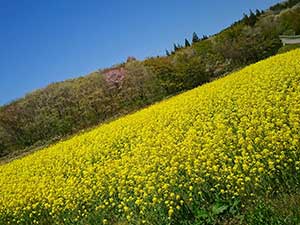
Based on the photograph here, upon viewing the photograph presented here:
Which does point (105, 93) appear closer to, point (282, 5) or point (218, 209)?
point (218, 209)

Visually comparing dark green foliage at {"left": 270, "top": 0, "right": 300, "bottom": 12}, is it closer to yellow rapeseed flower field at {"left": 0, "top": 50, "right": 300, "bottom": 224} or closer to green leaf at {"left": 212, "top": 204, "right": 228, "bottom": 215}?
yellow rapeseed flower field at {"left": 0, "top": 50, "right": 300, "bottom": 224}

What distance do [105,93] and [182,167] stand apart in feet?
93.1

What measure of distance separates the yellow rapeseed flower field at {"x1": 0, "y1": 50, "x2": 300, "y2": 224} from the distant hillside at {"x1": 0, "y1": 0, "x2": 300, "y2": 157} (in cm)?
1747

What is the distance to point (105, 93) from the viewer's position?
37156 mm

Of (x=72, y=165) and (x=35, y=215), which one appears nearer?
(x=35, y=215)

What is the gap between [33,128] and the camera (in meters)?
35.2

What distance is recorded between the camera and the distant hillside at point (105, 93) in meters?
35.2

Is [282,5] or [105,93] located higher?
[282,5]

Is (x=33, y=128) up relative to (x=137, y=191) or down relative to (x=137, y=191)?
up

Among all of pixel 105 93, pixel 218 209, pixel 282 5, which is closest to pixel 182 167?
Answer: pixel 218 209

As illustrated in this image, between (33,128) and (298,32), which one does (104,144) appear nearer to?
(33,128)

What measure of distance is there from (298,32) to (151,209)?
4771 centimetres

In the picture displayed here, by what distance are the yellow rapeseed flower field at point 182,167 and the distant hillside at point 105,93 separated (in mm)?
17468

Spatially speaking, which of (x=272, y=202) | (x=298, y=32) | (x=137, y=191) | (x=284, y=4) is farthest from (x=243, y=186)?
(x=284, y=4)
